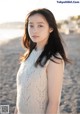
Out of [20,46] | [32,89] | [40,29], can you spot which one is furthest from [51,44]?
[20,46]

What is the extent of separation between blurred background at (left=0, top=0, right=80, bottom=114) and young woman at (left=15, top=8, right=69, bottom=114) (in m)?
0.63

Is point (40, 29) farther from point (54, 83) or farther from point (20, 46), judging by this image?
point (20, 46)

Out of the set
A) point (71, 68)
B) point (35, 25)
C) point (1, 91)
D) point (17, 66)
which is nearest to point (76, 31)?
point (71, 68)

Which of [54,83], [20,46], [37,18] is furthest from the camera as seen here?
[20,46]

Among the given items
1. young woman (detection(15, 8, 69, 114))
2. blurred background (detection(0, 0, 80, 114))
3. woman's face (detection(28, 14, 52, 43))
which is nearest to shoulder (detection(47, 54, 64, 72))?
young woman (detection(15, 8, 69, 114))

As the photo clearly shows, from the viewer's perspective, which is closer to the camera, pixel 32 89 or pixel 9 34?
pixel 32 89

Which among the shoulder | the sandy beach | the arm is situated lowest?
the sandy beach

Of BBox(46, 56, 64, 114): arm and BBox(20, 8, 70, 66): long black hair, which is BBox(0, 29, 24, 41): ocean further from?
BBox(46, 56, 64, 114): arm

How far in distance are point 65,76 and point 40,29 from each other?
750 mm

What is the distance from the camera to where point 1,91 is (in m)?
1.83

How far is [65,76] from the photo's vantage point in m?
1.82

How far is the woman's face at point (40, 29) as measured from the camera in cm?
113

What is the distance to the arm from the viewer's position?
3.40 feet

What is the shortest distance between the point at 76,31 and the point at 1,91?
0.60 meters
